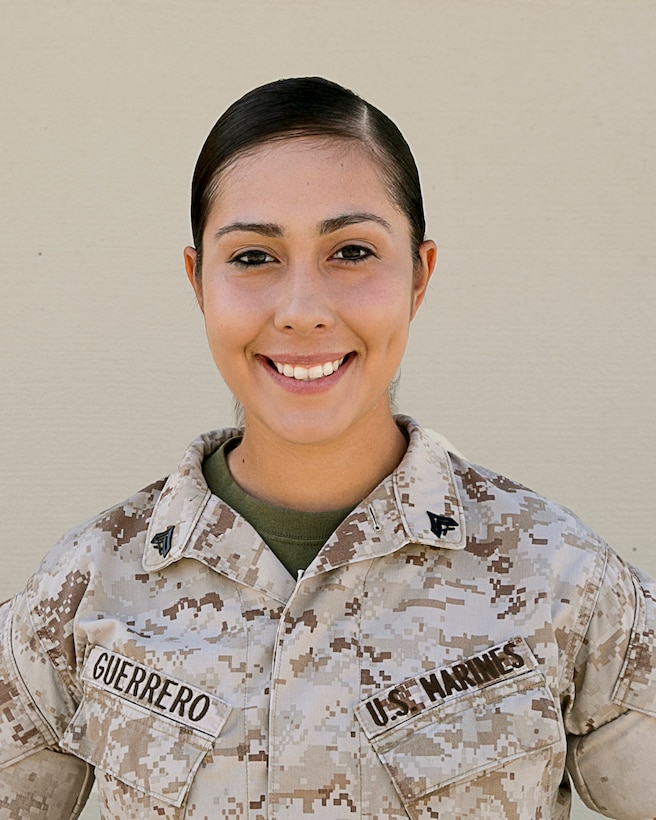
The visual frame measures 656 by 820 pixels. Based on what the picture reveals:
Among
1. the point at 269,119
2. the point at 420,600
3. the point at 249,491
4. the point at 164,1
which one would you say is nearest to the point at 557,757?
the point at 420,600

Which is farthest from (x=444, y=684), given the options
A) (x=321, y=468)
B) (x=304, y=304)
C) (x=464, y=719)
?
(x=304, y=304)

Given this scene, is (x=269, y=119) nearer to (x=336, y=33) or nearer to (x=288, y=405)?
(x=288, y=405)

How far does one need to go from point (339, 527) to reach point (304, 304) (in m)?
0.26

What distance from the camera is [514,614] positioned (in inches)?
49.3

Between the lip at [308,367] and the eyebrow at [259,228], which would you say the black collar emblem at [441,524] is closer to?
the lip at [308,367]

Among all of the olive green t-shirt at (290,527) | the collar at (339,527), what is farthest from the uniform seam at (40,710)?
the olive green t-shirt at (290,527)

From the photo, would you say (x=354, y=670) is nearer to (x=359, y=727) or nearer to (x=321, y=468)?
(x=359, y=727)

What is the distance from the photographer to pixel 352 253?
1.27m

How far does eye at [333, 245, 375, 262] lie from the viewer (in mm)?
1266

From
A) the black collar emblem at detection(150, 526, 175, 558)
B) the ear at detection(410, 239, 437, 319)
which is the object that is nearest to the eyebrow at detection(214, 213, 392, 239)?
the ear at detection(410, 239, 437, 319)

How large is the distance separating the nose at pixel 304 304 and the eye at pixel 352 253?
0.11 ft

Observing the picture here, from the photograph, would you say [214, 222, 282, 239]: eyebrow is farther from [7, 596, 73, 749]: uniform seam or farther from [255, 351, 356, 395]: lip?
[7, 596, 73, 749]: uniform seam

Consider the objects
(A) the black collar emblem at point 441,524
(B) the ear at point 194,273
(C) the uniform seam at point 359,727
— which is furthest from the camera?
(B) the ear at point 194,273

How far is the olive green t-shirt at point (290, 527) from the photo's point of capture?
134cm
